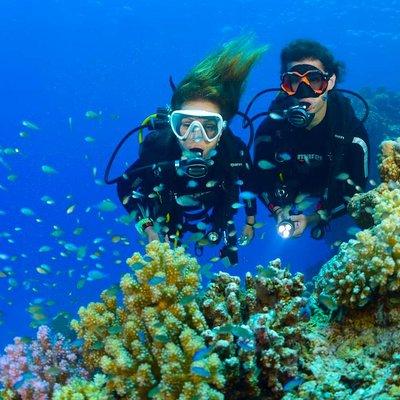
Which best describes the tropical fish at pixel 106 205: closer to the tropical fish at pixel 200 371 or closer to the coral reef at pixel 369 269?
the coral reef at pixel 369 269

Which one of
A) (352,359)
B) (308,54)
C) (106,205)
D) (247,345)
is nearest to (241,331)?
(247,345)

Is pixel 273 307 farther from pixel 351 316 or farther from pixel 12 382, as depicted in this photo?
pixel 12 382

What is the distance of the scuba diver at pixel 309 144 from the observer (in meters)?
6.30

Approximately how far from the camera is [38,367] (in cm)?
362

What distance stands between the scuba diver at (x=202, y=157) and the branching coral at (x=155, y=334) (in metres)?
2.33

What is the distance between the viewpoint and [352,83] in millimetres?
80312

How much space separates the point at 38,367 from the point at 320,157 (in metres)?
4.93

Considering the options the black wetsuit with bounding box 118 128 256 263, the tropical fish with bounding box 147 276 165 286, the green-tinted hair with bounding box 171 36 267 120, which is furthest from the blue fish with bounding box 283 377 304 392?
the green-tinted hair with bounding box 171 36 267 120

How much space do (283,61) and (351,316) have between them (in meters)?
4.49

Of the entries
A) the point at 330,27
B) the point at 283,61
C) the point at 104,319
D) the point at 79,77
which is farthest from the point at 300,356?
the point at 79,77

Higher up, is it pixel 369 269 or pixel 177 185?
pixel 177 185

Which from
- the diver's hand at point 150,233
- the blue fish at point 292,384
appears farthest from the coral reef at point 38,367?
the diver's hand at point 150,233

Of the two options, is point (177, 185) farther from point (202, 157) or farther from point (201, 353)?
point (201, 353)

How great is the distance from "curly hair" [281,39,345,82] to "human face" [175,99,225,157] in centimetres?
148
